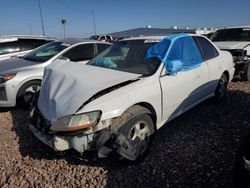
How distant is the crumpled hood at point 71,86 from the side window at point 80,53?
6.81ft

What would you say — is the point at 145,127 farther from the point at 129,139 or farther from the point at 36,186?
the point at 36,186

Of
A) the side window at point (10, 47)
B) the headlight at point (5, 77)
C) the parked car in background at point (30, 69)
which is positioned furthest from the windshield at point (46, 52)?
the side window at point (10, 47)

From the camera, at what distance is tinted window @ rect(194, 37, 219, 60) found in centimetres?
468

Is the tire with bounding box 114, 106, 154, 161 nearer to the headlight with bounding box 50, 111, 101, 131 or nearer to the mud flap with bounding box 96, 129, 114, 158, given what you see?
the mud flap with bounding box 96, 129, 114, 158

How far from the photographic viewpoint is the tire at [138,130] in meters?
3.00

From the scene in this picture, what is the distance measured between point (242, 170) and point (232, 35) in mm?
7356

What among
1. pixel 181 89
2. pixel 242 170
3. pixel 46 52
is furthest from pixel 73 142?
pixel 46 52

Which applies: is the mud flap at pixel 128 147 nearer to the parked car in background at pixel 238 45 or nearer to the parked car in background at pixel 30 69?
the parked car in background at pixel 30 69

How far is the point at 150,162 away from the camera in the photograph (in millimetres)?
3320

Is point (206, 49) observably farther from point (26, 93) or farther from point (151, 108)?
point (26, 93)

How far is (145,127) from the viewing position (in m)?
3.31

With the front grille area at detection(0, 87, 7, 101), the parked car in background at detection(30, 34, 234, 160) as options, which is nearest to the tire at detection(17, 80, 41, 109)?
the front grille area at detection(0, 87, 7, 101)

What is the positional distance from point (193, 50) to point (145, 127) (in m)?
1.87

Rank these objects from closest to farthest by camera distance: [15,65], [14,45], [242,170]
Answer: [242,170], [15,65], [14,45]
